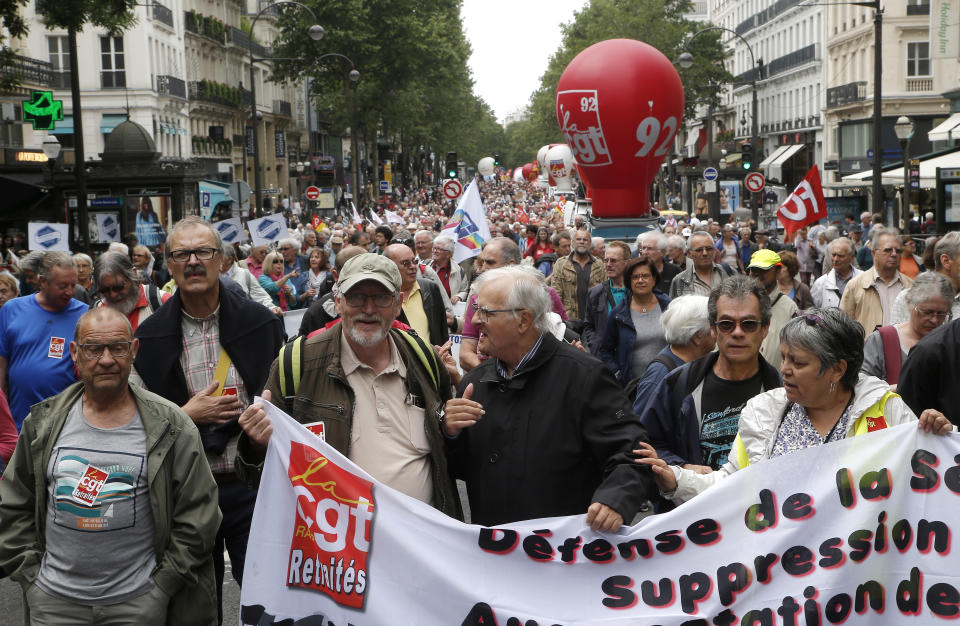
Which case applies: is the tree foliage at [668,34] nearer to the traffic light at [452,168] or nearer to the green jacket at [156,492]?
the traffic light at [452,168]

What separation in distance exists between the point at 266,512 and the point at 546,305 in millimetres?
1225

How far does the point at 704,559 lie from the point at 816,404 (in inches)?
25.3

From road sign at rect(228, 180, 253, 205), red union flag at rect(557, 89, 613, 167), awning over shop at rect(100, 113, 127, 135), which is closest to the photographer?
red union flag at rect(557, 89, 613, 167)

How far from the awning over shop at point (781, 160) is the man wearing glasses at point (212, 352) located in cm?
6985

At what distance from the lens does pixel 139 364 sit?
203 inches

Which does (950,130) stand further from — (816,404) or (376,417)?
(376,417)

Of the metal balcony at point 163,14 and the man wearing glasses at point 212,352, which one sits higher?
the metal balcony at point 163,14

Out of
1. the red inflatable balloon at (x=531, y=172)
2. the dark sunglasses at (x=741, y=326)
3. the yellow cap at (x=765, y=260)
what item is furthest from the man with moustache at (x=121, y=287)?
the red inflatable balloon at (x=531, y=172)

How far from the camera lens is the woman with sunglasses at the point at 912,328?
6367 millimetres

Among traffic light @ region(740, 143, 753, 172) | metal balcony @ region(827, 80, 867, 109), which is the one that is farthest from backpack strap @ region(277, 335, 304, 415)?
metal balcony @ region(827, 80, 867, 109)

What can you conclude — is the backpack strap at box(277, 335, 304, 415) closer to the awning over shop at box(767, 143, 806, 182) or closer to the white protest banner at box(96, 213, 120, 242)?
the white protest banner at box(96, 213, 120, 242)

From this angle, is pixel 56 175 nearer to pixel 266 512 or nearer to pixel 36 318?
pixel 36 318

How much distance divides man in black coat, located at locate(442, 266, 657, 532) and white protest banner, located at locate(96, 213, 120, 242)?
2268cm

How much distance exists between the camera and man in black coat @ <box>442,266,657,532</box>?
14.2ft
